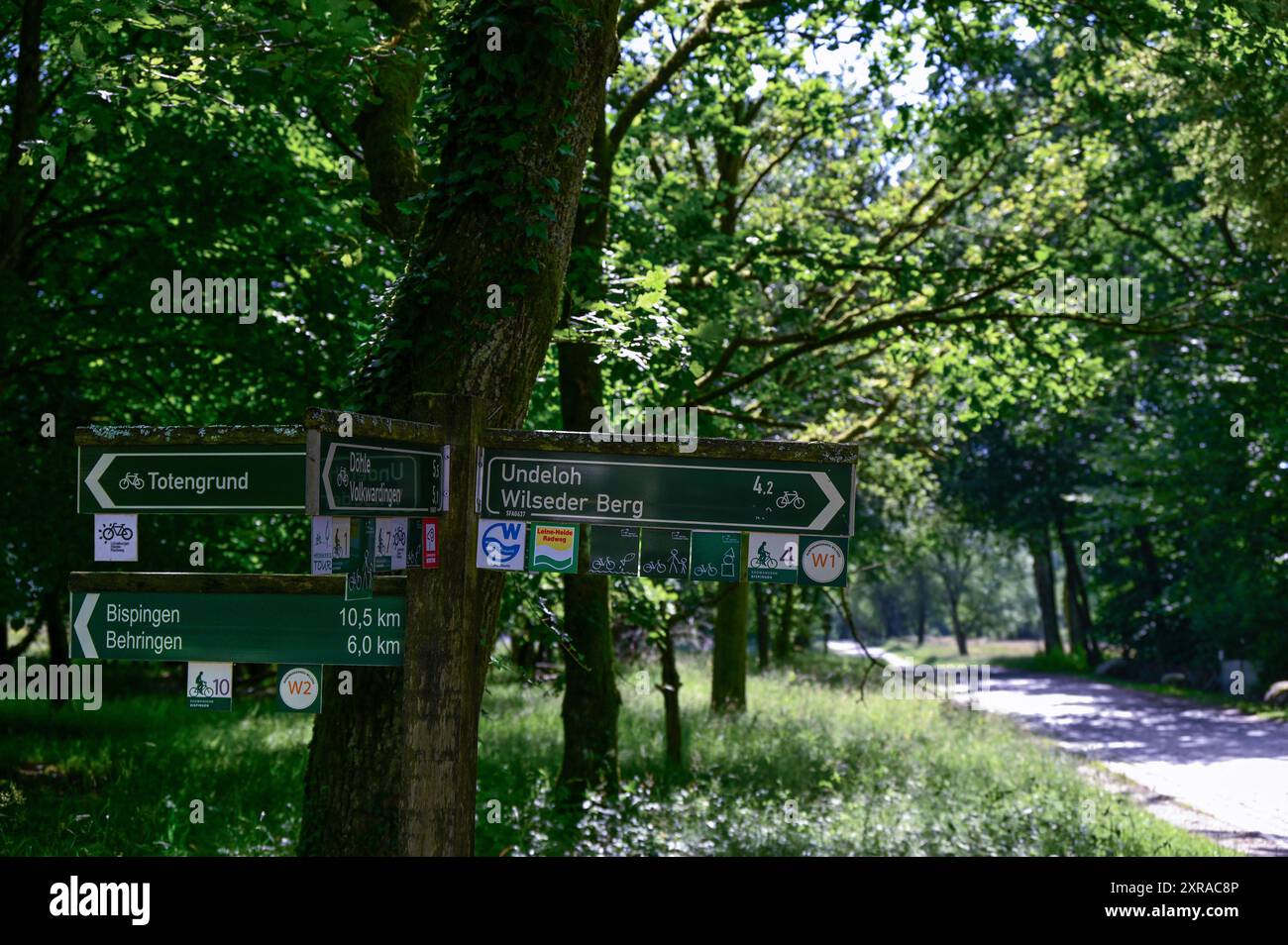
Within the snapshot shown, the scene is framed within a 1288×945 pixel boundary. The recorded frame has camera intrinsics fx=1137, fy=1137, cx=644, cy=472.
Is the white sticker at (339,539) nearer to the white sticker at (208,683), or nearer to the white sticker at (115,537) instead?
the white sticker at (208,683)

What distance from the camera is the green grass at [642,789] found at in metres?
8.66

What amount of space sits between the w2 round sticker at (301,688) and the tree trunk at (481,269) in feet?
1.58

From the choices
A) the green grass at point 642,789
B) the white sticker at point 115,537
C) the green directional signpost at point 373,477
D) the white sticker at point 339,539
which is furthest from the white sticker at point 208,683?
the green grass at point 642,789

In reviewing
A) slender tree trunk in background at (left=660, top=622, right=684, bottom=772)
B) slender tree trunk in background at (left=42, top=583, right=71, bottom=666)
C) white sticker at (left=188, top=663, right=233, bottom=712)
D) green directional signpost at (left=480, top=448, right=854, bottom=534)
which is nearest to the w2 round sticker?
white sticker at (left=188, top=663, right=233, bottom=712)

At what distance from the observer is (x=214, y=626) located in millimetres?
3832

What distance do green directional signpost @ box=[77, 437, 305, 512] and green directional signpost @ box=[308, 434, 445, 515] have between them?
1.35 ft

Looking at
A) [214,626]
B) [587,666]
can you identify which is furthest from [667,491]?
[587,666]

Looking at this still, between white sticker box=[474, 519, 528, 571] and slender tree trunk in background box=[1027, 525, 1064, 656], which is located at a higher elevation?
white sticker box=[474, 519, 528, 571]

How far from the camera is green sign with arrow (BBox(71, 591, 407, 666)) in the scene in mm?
3783

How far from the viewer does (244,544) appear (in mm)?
14016

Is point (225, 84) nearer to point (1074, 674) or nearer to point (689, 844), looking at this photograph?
point (689, 844)

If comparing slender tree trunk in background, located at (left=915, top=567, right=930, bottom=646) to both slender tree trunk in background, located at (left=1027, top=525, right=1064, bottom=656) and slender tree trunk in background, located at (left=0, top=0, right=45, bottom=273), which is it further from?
slender tree trunk in background, located at (left=0, top=0, right=45, bottom=273)

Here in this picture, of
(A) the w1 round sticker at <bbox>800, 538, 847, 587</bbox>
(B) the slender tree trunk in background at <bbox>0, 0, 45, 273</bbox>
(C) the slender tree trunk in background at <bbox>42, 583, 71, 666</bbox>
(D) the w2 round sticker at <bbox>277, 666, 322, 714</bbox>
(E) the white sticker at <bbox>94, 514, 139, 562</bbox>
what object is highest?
(B) the slender tree trunk in background at <bbox>0, 0, 45, 273</bbox>

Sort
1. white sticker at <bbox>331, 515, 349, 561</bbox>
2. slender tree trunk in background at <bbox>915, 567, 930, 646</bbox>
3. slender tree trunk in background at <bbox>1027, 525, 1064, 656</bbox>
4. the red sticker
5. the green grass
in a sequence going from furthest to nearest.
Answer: slender tree trunk in background at <bbox>915, 567, 930, 646</bbox> → slender tree trunk in background at <bbox>1027, 525, 1064, 656</bbox> → the green grass → the red sticker → white sticker at <bbox>331, 515, 349, 561</bbox>
